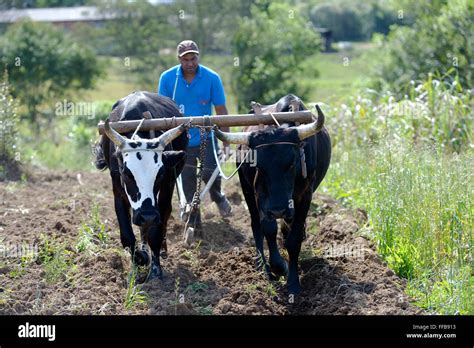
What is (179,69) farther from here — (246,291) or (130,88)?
(130,88)

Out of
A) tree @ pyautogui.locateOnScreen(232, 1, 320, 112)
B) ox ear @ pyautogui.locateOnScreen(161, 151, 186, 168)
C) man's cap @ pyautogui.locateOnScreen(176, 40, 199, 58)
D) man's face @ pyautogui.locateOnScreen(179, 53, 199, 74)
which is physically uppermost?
man's cap @ pyautogui.locateOnScreen(176, 40, 199, 58)

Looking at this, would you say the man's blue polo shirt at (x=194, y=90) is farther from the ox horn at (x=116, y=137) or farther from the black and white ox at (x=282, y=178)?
the ox horn at (x=116, y=137)

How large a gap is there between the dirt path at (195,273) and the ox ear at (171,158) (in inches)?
45.7

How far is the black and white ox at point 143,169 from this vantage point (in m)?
7.20

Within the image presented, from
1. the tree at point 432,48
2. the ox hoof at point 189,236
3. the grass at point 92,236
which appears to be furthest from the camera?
the tree at point 432,48

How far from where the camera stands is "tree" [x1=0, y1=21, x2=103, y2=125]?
862 inches

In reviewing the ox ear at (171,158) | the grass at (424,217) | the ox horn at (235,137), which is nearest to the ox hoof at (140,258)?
the ox ear at (171,158)

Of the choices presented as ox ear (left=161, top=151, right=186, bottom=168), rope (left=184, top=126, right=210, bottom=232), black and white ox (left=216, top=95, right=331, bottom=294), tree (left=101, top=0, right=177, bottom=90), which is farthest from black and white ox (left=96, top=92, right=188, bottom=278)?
tree (left=101, top=0, right=177, bottom=90)

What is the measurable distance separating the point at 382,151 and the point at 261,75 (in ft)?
62.9

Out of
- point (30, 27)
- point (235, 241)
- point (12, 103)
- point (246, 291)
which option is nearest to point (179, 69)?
point (235, 241)

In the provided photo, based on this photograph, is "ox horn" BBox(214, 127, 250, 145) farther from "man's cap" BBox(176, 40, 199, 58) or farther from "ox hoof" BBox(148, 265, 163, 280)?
"man's cap" BBox(176, 40, 199, 58)

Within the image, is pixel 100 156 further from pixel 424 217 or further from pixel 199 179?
pixel 424 217

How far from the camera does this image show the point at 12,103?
1416cm

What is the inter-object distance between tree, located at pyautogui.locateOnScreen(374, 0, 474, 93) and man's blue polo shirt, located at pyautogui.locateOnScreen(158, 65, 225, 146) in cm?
901
